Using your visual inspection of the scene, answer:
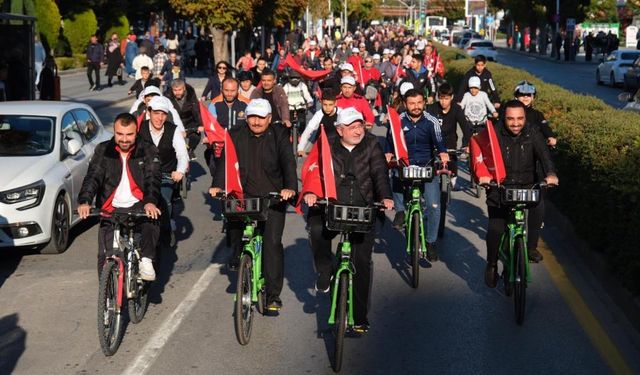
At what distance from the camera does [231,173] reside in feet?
27.2

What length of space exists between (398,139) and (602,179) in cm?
196

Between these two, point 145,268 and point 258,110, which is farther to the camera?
→ point 145,268

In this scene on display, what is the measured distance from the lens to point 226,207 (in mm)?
8070

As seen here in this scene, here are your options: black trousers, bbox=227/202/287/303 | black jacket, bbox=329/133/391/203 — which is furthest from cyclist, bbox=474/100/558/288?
black trousers, bbox=227/202/287/303

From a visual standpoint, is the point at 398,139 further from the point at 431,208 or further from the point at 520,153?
the point at 520,153

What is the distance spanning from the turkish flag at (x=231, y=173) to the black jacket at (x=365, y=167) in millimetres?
777

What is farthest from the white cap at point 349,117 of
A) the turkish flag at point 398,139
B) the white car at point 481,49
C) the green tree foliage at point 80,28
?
the white car at point 481,49

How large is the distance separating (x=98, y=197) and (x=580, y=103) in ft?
29.5

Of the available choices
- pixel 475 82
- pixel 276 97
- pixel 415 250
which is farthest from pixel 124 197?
pixel 475 82

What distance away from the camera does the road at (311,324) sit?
7.58 meters

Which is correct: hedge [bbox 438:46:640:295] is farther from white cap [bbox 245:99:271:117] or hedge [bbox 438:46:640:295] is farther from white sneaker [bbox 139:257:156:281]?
white sneaker [bbox 139:257:156:281]

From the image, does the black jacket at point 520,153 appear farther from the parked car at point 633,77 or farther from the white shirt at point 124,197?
the parked car at point 633,77

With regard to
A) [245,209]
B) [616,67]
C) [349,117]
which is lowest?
[616,67]

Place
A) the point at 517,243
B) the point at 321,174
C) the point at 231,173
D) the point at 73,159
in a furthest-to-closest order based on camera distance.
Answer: the point at 73,159 → the point at 517,243 → the point at 231,173 → the point at 321,174
